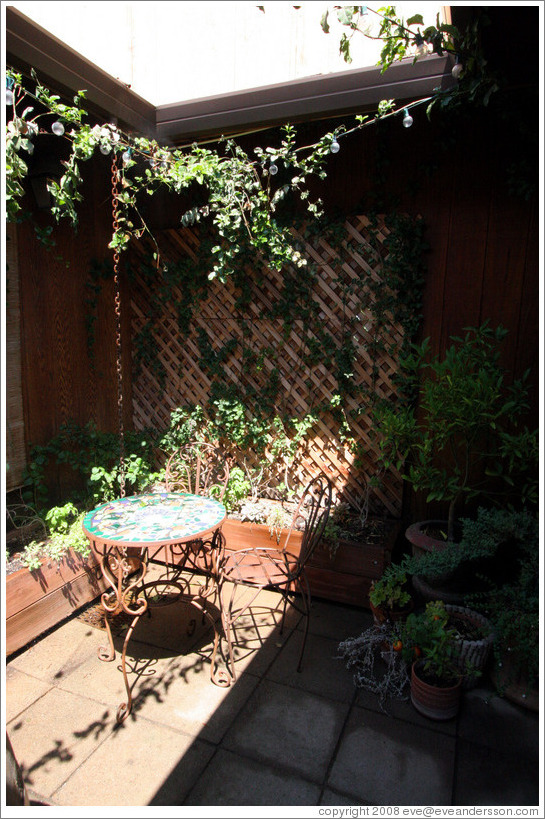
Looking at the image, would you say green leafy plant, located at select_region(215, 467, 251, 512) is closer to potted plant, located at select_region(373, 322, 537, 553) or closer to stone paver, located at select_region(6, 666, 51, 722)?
potted plant, located at select_region(373, 322, 537, 553)

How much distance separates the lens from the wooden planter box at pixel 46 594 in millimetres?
2588

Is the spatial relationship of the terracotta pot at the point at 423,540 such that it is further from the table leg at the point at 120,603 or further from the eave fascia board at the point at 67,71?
the eave fascia board at the point at 67,71

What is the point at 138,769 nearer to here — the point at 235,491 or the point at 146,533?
the point at 146,533

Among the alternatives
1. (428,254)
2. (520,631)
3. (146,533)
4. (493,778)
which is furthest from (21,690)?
(428,254)

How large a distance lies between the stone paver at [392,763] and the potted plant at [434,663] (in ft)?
0.38

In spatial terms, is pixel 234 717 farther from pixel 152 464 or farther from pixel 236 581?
pixel 152 464

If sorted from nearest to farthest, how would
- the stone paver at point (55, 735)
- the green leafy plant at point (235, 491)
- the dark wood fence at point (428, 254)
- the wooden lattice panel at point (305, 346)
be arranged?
the stone paver at point (55, 735), the dark wood fence at point (428, 254), the wooden lattice panel at point (305, 346), the green leafy plant at point (235, 491)

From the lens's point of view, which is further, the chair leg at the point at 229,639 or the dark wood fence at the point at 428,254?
the dark wood fence at the point at 428,254

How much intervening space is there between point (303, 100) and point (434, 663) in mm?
2868

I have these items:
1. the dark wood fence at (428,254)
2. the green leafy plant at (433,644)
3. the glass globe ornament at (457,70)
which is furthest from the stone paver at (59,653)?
the glass globe ornament at (457,70)

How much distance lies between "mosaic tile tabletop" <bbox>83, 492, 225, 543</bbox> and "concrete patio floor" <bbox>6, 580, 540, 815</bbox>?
0.71 m

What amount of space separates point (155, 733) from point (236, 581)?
2.29ft

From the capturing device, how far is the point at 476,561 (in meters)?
2.57

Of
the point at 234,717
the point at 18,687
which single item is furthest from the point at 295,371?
the point at 18,687
